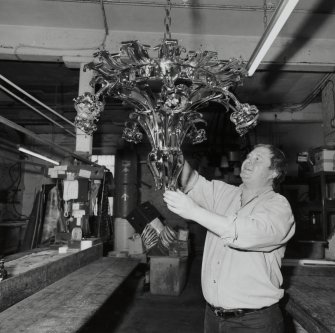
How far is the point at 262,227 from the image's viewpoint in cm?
118

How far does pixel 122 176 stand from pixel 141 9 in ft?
13.0

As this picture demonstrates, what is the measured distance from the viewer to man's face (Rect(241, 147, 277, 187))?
5.32 ft

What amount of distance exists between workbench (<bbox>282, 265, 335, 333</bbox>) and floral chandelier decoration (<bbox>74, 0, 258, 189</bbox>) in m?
1.18

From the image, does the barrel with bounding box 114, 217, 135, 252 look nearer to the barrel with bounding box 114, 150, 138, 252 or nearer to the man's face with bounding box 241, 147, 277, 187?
the barrel with bounding box 114, 150, 138, 252

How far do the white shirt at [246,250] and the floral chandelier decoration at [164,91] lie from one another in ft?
1.10

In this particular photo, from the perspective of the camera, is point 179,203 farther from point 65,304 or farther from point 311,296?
point 311,296

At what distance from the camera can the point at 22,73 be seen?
5.39 m

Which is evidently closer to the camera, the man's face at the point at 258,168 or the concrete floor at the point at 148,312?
the man's face at the point at 258,168

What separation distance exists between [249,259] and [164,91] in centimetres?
92

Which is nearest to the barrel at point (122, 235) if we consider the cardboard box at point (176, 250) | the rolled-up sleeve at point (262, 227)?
the cardboard box at point (176, 250)

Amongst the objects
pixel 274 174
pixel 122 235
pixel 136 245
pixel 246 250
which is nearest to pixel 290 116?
pixel 136 245

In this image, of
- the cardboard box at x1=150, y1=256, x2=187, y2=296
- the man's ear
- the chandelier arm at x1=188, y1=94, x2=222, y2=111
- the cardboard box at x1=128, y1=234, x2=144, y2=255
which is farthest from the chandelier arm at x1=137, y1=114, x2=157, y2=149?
the cardboard box at x1=128, y1=234, x2=144, y2=255

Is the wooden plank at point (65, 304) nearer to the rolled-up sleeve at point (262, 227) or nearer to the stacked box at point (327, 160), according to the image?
the rolled-up sleeve at point (262, 227)

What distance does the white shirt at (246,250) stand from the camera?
3.88 feet
